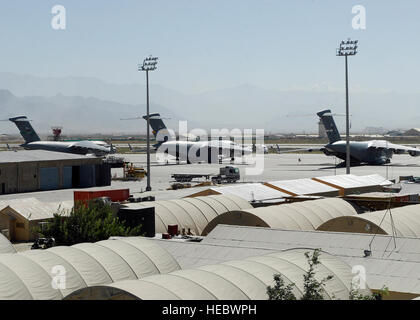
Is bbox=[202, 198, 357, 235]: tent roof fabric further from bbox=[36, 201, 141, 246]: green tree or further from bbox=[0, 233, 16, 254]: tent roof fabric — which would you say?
bbox=[0, 233, 16, 254]: tent roof fabric

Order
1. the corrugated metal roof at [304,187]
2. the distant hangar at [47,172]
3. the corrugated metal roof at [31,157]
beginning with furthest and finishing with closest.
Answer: the corrugated metal roof at [31,157] → the distant hangar at [47,172] → the corrugated metal roof at [304,187]

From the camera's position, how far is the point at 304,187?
165 ft

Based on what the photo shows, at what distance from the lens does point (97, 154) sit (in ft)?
386

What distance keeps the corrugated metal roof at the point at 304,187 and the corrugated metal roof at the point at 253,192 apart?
1347mm

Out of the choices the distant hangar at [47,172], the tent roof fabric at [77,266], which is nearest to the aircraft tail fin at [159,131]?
the distant hangar at [47,172]

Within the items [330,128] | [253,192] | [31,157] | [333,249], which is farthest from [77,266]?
[330,128]

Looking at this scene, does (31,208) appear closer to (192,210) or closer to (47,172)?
(192,210)

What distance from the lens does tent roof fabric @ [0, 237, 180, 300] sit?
769 inches

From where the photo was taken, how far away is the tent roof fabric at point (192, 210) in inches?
1495

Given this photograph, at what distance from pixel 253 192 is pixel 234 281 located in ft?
96.0

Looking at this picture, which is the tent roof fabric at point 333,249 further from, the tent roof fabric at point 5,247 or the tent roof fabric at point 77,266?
the tent roof fabric at point 5,247
